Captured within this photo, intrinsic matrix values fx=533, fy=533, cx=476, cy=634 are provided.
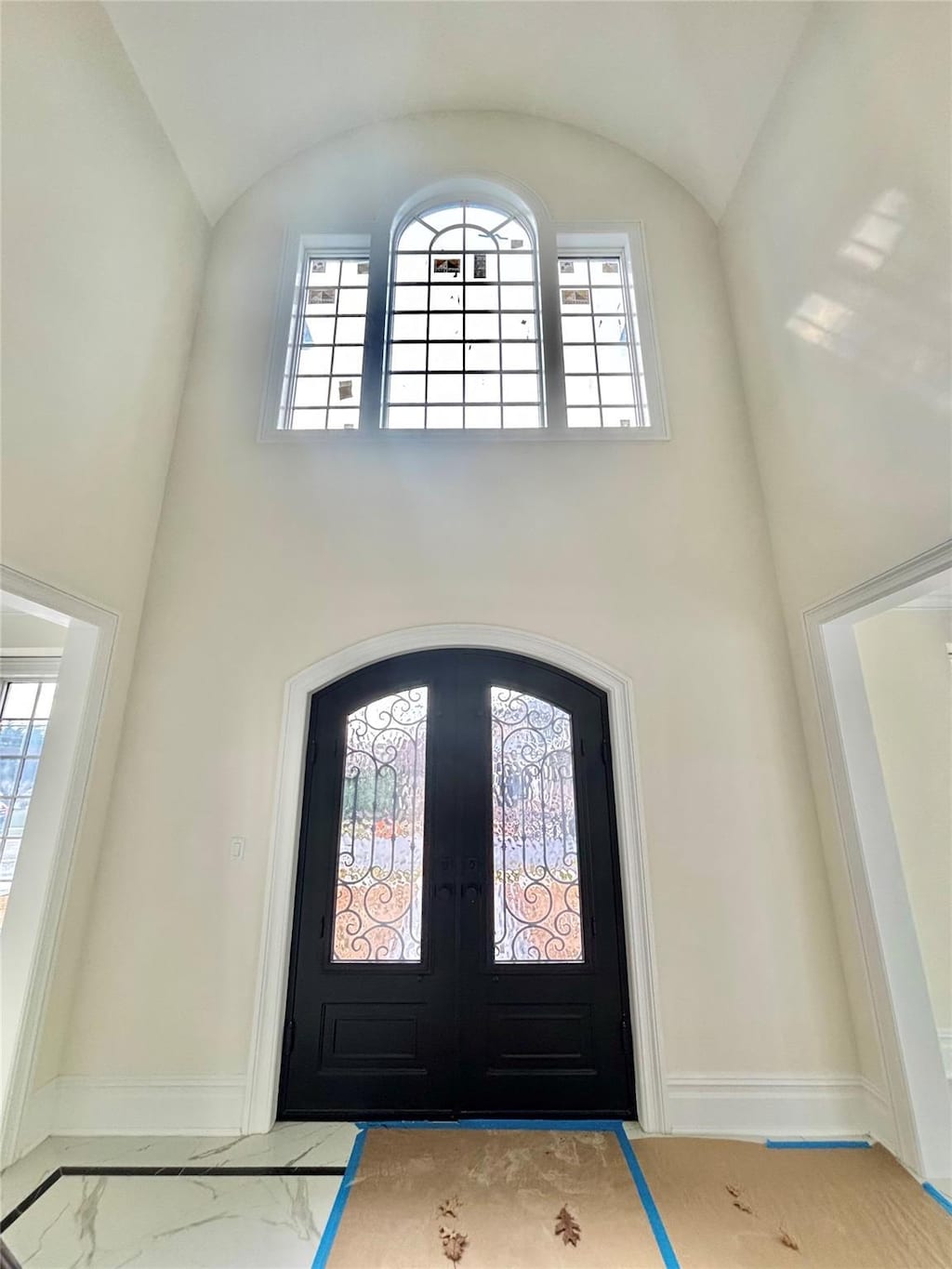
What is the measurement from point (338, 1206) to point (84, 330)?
3.99m

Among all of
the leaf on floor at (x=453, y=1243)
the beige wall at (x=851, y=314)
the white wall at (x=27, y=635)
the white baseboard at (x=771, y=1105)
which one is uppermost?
the beige wall at (x=851, y=314)

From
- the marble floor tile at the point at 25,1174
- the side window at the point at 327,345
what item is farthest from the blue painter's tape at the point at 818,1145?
the side window at the point at 327,345

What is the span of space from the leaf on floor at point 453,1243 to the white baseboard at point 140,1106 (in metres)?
1.10

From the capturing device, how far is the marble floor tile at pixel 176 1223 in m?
1.74

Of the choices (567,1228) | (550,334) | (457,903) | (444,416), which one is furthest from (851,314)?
(567,1228)

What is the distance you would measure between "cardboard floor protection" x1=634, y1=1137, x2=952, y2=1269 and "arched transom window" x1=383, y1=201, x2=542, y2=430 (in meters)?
3.91

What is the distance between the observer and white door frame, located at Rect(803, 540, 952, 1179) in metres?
2.15

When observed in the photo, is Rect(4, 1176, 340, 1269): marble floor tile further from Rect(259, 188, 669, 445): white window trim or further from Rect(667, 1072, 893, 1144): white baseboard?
Rect(259, 188, 669, 445): white window trim

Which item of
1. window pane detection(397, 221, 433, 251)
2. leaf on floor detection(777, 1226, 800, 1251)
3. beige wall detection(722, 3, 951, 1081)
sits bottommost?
leaf on floor detection(777, 1226, 800, 1251)

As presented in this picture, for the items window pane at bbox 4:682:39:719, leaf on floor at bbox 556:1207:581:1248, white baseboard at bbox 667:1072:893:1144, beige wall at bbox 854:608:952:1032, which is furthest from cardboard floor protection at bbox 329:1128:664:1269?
window pane at bbox 4:682:39:719

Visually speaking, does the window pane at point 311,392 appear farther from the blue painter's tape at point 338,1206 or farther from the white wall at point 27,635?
the blue painter's tape at point 338,1206

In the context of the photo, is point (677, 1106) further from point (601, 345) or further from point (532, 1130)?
point (601, 345)

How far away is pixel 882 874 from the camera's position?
2410 mm

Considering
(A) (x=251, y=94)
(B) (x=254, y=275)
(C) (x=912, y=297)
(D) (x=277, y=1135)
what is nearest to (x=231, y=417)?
(B) (x=254, y=275)
